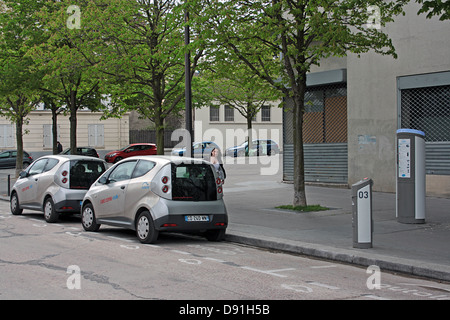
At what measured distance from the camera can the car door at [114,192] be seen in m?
11.7

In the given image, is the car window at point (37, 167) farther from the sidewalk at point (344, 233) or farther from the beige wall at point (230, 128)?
Answer: the beige wall at point (230, 128)

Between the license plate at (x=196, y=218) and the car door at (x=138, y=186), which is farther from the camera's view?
the car door at (x=138, y=186)

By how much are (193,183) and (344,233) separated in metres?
3.14

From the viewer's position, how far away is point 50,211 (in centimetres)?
1441

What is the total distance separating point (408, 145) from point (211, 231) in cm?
481

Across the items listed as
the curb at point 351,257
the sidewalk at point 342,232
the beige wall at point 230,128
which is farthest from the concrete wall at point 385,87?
the beige wall at point 230,128

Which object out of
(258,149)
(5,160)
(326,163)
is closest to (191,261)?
(326,163)

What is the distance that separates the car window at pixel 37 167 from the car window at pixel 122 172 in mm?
3890

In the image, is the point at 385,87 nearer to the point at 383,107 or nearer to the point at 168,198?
the point at 383,107

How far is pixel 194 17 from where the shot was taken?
15.0 m

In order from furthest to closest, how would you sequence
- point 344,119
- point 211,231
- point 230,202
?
point 344,119 → point 230,202 → point 211,231

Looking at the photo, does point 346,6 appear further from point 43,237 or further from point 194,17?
point 43,237

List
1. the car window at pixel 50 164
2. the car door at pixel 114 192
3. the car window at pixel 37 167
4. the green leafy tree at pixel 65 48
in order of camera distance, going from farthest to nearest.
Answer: the green leafy tree at pixel 65 48
the car window at pixel 37 167
the car window at pixel 50 164
the car door at pixel 114 192
